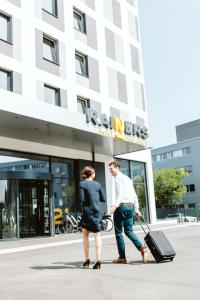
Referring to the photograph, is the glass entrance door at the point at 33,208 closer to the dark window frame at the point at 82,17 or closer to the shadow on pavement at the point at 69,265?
the shadow on pavement at the point at 69,265

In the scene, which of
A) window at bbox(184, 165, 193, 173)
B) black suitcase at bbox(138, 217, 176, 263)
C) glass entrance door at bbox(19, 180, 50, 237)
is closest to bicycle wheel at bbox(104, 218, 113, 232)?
glass entrance door at bbox(19, 180, 50, 237)

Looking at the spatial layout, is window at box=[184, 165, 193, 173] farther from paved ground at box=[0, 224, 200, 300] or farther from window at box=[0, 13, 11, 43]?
paved ground at box=[0, 224, 200, 300]

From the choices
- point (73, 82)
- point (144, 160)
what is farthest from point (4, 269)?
point (144, 160)

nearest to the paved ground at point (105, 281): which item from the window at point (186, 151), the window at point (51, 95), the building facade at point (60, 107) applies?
the building facade at point (60, 107)

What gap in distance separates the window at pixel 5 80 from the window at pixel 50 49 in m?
2.90

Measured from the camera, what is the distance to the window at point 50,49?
742 inches

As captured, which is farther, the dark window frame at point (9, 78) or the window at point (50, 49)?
the window at point (50, 49)

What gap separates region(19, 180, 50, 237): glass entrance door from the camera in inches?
623

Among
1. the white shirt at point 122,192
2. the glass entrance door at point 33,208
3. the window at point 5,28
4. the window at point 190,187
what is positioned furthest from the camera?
the window at point 190,187

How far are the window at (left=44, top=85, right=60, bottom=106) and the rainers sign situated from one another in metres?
3.14

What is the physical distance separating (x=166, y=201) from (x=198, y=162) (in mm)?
9823

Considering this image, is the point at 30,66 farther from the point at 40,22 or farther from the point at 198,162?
the point at 198,162

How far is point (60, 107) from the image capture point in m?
14.2

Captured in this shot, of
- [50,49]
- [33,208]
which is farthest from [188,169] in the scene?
[33,208]
